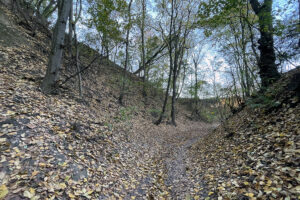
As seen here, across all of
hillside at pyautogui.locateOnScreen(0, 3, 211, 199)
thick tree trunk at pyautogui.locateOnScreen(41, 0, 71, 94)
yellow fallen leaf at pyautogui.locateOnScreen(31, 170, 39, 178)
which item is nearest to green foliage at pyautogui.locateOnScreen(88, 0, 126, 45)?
thick tree trunk at pyautogui.locateOnScreen(41, 0, 71, 94)

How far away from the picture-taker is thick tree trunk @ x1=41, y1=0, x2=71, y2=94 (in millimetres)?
5059

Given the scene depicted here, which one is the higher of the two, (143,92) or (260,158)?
(143,92)

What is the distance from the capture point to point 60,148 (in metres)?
3.40

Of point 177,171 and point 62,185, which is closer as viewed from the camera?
point 62,185

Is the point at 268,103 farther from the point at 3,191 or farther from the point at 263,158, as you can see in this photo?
the point at 3,191

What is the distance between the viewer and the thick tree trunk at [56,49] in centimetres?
506

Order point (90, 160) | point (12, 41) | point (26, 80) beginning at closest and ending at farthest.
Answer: point (90, 160) < point (26, 80) < point (12, 41)

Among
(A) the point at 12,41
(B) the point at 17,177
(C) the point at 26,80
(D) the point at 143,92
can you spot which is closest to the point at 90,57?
(D) the point at 143,92

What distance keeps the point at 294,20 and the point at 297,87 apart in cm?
194

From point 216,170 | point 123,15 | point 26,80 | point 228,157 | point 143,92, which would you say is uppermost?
point 123,15

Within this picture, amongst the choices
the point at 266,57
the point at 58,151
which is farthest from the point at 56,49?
the point at 266,57

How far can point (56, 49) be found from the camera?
5.16 m

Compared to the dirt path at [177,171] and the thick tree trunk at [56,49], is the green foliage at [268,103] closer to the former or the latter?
the dirt path at [177,171]

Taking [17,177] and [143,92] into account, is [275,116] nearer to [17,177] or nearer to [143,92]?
[17,177]
